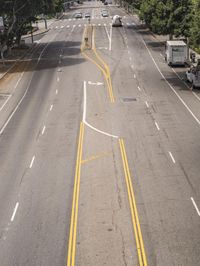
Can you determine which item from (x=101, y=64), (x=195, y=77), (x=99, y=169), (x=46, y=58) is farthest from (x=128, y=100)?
(x=46, y=58)

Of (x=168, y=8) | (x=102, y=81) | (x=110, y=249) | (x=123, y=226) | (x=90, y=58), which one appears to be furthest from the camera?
(x=168, y=8)

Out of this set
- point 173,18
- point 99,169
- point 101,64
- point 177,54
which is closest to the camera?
point 99,169

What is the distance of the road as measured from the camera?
806 inches

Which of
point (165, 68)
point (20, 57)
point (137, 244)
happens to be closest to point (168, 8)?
point (165, 68)

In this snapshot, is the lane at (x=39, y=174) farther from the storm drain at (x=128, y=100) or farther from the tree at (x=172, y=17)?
the tree at (x=172, y=17)

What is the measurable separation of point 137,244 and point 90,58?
2111 inches

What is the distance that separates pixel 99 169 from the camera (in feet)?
97.2

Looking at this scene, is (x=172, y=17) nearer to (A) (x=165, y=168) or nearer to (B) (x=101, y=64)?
(B) (x=101, y=64)

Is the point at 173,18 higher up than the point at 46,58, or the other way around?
the point at 173,18

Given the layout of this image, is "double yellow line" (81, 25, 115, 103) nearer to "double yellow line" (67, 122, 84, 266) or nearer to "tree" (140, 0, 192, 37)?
"tree" (140, 0, 192, 37)

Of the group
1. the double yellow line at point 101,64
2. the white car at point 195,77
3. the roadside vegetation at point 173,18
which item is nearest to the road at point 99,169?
the double yellow line at point 101,64

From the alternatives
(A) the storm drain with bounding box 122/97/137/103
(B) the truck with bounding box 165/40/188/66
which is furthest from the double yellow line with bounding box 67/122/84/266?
(B) the truck with bounding box 165/40/188/66

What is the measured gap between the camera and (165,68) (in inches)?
2534

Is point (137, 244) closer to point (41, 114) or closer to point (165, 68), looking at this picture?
point (41, 114)
